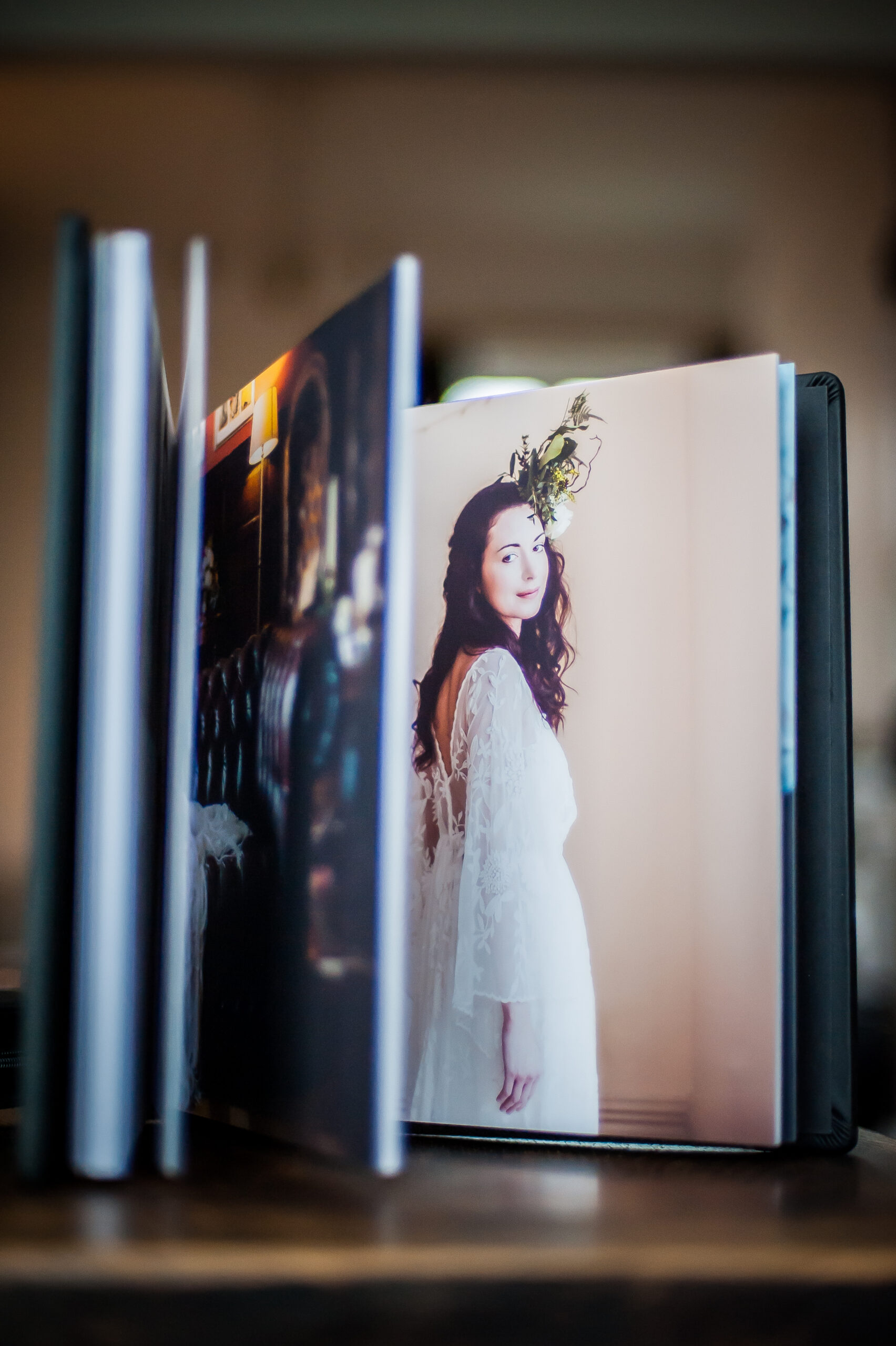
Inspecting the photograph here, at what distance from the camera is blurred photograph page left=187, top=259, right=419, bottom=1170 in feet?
1.01

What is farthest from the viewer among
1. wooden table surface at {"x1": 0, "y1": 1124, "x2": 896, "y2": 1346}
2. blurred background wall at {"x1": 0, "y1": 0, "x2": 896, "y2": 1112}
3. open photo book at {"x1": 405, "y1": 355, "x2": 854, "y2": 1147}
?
blurred background wall at {"x1": 0, "y1": 0, "x2": 896, "y2": 1112}

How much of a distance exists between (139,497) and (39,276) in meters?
3.02

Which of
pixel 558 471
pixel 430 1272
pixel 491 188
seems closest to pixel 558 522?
pixel 558 471

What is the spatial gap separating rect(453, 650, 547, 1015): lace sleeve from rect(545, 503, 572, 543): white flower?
55 mm

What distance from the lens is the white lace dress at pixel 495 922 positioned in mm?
384

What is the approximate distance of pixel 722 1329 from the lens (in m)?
0.26

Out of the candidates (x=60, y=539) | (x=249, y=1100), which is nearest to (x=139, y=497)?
(x=60, y=539)

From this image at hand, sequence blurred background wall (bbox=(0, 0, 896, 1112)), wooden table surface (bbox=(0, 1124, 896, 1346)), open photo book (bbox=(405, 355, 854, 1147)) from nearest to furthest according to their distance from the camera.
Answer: wooden table surface (bbox=(0, 1124, 896, 1346)) < open photo book (bbox=(405, 355, 854, 1147)) < blurred background wall (bbox=(0, 0, 896, 1112))

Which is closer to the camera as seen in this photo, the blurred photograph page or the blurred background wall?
the blurred photograph page

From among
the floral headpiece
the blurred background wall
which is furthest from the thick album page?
the blurred background wall

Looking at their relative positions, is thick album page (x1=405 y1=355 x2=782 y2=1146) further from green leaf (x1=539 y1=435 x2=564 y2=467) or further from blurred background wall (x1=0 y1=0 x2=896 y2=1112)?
blurred background wall (x1=0 y1=0 x2=896 y2=1112)

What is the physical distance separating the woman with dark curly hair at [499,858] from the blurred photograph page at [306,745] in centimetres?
5

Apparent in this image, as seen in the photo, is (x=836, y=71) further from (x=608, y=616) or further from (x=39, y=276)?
(x=608, y=616)

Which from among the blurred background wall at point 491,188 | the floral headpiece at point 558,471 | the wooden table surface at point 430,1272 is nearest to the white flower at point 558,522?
the floral headpiece at point 558,471
